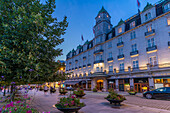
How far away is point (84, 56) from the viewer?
45.9 metres

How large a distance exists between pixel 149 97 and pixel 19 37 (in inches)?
657

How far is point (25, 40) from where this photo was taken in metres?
7.02

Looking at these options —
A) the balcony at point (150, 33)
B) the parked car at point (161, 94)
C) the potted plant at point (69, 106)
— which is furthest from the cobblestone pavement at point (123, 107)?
the balcony at point (150, 33)

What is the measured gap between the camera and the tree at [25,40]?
618cm

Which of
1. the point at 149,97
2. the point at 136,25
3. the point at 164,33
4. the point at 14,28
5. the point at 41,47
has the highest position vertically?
the point at 136,25

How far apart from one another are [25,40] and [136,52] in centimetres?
2535

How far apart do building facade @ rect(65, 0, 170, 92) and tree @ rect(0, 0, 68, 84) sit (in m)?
8.60

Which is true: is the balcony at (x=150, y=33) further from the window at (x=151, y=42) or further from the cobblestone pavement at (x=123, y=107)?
the cobblestone pavement at (x=123, y=107)

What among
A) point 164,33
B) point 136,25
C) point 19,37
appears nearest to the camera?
point 19,37

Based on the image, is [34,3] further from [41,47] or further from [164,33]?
[164,33]

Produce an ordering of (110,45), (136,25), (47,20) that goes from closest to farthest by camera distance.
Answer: (47,20) < (136,25) < (110,45)

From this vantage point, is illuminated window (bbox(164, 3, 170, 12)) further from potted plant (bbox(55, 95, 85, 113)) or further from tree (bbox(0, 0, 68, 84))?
potted plant (bbox(55, 95, 85, 113))

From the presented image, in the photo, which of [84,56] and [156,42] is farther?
[84,56]

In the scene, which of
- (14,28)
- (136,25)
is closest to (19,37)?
(14,28)
